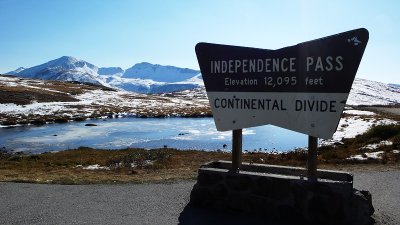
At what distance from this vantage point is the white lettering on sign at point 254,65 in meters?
8.35

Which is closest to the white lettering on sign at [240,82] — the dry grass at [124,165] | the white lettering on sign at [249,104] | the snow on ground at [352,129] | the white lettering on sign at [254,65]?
the white lettering on sign at [254,65]

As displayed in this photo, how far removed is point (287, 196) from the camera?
8234 mm

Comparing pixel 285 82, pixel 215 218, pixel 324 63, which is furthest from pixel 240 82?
pixel 215 218

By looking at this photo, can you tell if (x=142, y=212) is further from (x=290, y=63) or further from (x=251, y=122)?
(x=290, y=63)

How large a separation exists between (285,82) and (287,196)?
238cm

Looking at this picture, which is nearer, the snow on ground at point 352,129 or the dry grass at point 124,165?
the dry grass at point 124,165

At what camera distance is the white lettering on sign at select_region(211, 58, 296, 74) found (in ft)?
27.4

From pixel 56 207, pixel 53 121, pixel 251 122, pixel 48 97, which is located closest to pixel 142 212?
pixel 56 207

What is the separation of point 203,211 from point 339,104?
3743mm

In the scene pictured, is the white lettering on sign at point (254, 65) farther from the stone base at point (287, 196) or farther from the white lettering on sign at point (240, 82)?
the stone base at point (287, 196)

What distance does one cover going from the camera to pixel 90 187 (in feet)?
37.8

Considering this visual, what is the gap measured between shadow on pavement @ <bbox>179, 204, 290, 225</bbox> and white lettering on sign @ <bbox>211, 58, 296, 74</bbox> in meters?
3.16

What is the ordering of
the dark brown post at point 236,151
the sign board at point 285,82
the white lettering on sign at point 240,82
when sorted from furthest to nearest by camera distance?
the dark brown post at point 236,151 < the white lettering on sign at point 240,82 < the sign board at point 285,82

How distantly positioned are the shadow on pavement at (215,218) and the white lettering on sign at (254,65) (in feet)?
10.4
